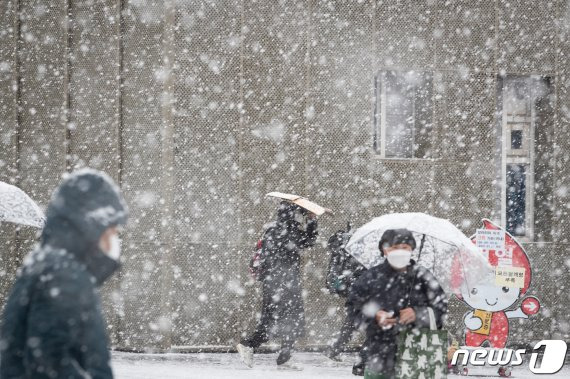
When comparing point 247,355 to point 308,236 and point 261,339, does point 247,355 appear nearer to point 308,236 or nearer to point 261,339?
point 261,339

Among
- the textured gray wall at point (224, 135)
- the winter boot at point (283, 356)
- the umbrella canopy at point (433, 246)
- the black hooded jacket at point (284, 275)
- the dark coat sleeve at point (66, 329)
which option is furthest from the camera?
the textured gray wall at point (224, 135)

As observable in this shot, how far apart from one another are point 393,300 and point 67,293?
3210 mm

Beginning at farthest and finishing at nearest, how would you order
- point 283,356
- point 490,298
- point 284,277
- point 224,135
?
point 224,135, point 490,298, point 283,356, point 284,277

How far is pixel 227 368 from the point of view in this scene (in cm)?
921

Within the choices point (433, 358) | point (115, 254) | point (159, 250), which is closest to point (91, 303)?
point (115, 254)

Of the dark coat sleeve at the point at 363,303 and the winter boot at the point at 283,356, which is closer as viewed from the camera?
the dark coat sleeve at the point at 363,303

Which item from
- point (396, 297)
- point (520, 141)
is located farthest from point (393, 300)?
point (520, 141)

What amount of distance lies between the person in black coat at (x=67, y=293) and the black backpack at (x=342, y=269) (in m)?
6.35

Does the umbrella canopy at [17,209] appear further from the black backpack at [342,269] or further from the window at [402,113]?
the window at [402,113]

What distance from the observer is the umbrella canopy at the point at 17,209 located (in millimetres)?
6801

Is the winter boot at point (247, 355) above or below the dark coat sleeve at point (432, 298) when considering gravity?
below

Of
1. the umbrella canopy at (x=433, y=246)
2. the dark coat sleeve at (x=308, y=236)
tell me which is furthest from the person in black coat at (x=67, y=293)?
the dark coat sleeve at (x=308, y=236)

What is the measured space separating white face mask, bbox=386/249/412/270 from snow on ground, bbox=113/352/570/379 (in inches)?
135

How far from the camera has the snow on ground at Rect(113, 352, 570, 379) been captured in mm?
8688
